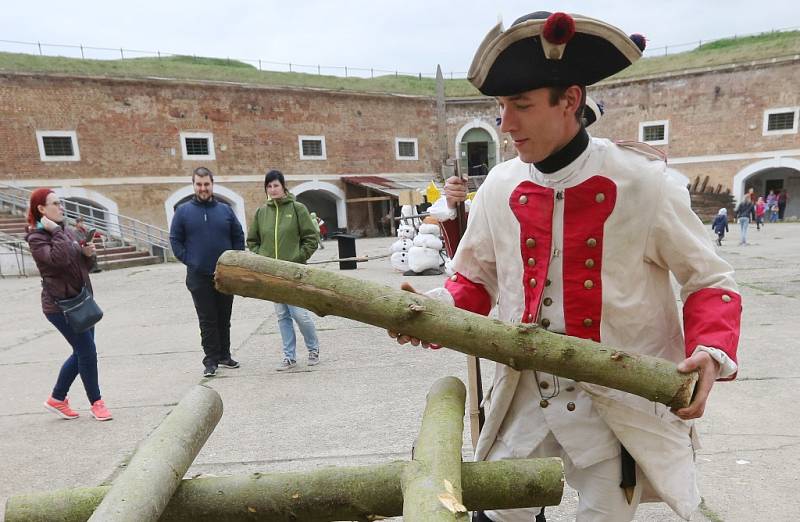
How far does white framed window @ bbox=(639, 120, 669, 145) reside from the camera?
22.8 m

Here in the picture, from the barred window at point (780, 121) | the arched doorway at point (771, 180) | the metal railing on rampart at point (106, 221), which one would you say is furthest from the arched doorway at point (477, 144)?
the metal railing on rampart at point (106, 221)

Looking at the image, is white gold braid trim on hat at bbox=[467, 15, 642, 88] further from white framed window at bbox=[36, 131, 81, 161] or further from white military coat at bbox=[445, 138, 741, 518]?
white framed window at bbox=[36, 131, 81, 161]

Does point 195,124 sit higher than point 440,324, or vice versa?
point 195,124

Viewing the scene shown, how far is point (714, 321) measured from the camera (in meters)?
1.22

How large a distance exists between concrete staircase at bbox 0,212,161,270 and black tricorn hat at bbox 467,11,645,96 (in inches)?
589

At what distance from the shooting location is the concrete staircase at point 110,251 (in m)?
14.1

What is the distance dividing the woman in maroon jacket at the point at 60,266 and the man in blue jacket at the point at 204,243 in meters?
0.85

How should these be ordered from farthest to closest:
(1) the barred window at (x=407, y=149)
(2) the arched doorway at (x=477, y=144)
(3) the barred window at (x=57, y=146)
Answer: (2) the arched doorway at (x=477, y=144) → (1) the barred window at (x=407, y=149) → (3) the barred window at (x=57, y=146)

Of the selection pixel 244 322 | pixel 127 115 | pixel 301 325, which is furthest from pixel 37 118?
pixel 301 325

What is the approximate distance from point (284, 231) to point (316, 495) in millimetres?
3356

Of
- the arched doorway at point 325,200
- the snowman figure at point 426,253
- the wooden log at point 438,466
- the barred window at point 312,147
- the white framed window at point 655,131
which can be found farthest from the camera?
the white framed window at point 655,131

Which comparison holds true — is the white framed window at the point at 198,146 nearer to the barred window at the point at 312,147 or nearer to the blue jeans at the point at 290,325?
the barred window at the point at 312,147

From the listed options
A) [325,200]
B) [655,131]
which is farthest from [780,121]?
[325,200]

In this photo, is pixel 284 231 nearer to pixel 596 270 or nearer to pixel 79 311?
pixel 79 311
